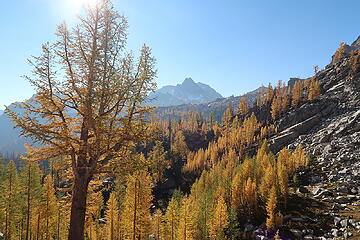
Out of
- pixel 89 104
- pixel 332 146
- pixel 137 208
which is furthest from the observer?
pixel 332 146

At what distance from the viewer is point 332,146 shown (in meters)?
73.1

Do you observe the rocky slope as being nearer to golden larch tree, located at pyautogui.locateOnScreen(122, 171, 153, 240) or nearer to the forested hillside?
the forested hillside

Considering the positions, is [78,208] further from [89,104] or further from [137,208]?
[137,208]

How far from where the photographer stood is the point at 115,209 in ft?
128

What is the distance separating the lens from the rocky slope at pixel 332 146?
41188 millimetres

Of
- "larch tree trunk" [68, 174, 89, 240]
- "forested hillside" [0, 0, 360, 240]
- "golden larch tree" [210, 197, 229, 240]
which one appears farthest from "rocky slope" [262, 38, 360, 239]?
"larch tree trunk" [68, 174, 89, 240]

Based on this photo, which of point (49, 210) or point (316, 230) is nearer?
point (49, 210)

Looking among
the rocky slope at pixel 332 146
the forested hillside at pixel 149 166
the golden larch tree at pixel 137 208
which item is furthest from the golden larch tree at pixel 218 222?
the rocky slope at pixel 332 146

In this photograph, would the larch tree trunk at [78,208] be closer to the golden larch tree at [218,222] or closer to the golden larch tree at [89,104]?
the golden larch tree at [89,104]

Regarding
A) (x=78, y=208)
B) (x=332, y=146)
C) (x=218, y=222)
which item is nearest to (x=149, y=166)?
(x=78, y=208)

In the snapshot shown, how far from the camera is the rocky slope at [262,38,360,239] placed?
41188 mm

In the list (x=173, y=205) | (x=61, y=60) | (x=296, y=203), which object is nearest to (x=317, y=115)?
(x=296, y=203)

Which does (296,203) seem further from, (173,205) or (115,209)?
(115,209)

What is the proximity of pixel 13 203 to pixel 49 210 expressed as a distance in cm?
567
